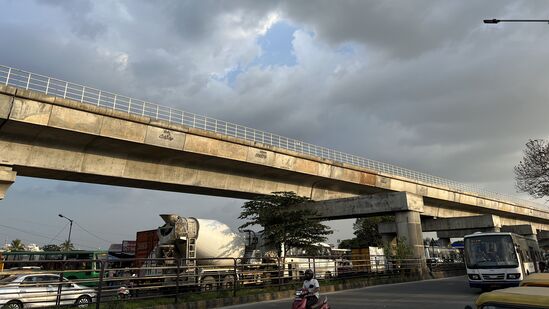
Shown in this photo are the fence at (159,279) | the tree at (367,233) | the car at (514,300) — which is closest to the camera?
the car at (514,300)

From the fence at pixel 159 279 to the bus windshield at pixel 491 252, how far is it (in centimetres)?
567

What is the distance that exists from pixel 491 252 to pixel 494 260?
0.40 meters

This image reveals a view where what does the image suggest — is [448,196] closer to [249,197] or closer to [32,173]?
[249,197]

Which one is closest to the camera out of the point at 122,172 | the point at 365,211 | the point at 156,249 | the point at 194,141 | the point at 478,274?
the point at 478,274

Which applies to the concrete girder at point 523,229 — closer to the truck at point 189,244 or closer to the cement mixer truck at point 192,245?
the cement mixer truck at point 192,245

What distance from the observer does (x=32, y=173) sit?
64.0 ft

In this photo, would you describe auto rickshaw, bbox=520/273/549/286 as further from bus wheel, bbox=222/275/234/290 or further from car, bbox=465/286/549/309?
bus wheel, bbox=222/275/234/290

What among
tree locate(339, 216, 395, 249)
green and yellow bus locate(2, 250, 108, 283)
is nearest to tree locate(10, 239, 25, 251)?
green and yellow bus locate(2, 250, 108, 283)

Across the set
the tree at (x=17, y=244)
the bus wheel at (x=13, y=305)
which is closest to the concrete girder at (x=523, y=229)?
the bus wheel at (x=13, y=305)

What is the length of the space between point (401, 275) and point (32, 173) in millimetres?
20644

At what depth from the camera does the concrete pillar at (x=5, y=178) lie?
57.1 ft

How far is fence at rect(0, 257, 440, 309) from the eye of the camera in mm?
10492

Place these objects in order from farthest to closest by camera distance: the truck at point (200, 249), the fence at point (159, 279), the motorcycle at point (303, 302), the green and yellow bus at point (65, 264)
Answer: the truck at point (200, 249) → the green and yellow bus at point (65, 264) → the fence at point (159, 279) → the motorcycle at point (303, 302)

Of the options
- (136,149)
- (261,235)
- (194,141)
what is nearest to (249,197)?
(261,235)
